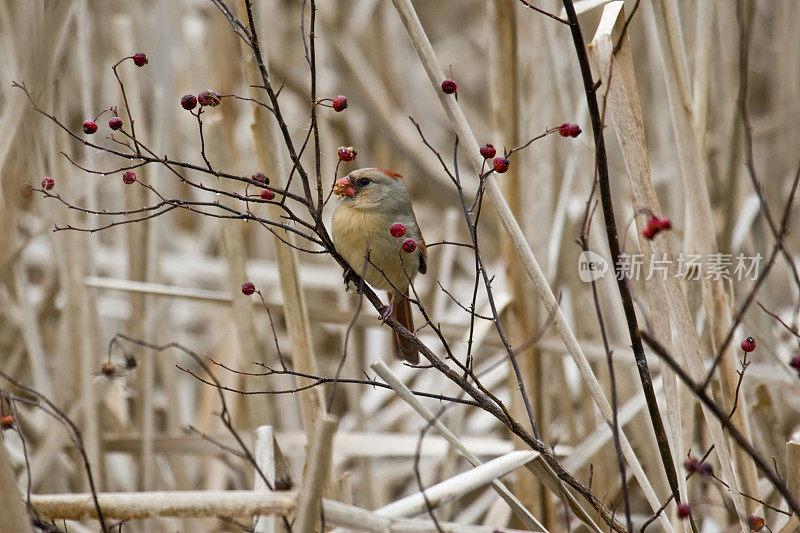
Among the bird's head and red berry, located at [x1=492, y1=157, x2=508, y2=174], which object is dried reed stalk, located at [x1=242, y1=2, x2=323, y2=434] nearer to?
the bird's head

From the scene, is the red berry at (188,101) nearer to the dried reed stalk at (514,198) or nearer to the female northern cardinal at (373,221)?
the female northern cardinal at (373,221)

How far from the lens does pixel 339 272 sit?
11.4ft

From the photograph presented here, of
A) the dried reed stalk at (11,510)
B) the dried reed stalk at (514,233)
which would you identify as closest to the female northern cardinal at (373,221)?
the dried reed stalk at (514,233)

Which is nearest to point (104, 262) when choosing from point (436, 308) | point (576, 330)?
point (436, 308)

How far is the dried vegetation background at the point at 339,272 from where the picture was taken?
6.30 ft

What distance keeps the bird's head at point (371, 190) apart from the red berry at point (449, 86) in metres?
0.76

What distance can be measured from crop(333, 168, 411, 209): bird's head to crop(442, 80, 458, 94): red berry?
0.76 metres

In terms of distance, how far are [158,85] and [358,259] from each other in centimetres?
91

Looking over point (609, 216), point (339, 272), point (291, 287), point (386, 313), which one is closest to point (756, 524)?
point (609, 216)

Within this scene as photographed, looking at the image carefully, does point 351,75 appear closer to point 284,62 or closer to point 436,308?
point 284,62

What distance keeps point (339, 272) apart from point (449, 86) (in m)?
2.15

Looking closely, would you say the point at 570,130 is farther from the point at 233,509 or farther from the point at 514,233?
the point at 233,509

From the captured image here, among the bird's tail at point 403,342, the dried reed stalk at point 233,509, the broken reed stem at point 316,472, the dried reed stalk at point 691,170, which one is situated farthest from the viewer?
the bird's tail at point 403,342

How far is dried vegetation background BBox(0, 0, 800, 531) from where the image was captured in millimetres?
1920
